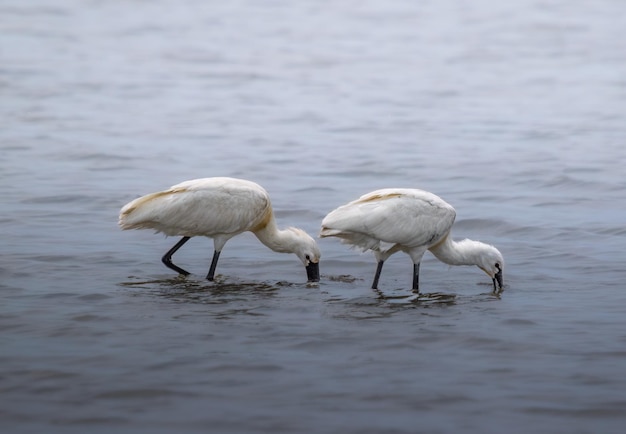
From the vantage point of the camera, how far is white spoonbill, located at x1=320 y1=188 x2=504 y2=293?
10867mm

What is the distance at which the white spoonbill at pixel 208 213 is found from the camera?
37.2 feet

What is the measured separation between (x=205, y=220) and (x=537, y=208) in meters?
4.85

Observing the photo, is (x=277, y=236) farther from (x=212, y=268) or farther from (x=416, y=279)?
(x=416, y=279)

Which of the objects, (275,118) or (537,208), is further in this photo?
(275,118)

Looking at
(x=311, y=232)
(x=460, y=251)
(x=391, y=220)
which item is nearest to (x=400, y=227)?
(x=391, y=220)

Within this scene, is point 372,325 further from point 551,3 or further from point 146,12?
point 551,3

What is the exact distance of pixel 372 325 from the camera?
9703 millimetres

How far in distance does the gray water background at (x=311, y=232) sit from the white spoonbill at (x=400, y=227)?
325mm

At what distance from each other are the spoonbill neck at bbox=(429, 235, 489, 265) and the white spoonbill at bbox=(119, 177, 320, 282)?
1.09 metres

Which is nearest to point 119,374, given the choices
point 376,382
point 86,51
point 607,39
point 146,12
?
point 376,382

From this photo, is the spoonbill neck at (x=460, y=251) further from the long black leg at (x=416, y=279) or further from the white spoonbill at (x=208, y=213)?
the white spoonbill at (x=208, y=213)

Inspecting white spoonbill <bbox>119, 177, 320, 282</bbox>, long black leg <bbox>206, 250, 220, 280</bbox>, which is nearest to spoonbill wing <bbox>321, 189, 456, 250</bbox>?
white spoonbill <bbox>119, 177, 320, 282</bbox>

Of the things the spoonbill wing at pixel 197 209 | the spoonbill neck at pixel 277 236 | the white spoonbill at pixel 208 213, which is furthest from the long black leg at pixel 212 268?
the spoonbill neck at pixel 277 236

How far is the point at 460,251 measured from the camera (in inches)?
449
